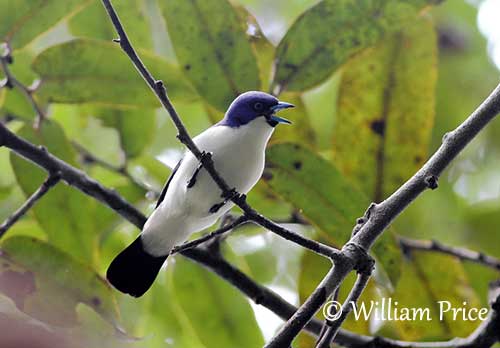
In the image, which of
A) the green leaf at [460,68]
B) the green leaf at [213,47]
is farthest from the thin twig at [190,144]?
the green leaf at [460,68]

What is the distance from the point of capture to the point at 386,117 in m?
1.90

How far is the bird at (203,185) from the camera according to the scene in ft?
4.89

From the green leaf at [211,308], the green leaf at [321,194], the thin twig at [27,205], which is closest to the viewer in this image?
the thin twig at [27,205]

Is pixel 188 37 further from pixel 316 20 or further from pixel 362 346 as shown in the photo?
pixel 362 346

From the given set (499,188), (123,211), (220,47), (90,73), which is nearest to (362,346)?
(123,211)

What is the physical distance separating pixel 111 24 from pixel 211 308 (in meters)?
0.74

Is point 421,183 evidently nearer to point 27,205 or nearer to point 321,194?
point 321,194

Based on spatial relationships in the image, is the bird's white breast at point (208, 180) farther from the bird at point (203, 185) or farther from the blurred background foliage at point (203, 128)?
the blurred background foliage at point (203, 128)

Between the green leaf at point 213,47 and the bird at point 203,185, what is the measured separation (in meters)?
0.15

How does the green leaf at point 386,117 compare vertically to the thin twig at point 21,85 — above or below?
above

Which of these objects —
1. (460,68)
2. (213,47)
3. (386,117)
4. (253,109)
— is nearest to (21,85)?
(213,47)

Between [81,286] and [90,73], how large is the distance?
0.48m

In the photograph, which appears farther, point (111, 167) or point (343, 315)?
point (111, 167)

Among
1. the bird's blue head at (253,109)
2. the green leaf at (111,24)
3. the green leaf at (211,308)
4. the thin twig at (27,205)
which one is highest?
the green leaf at (111,24)
